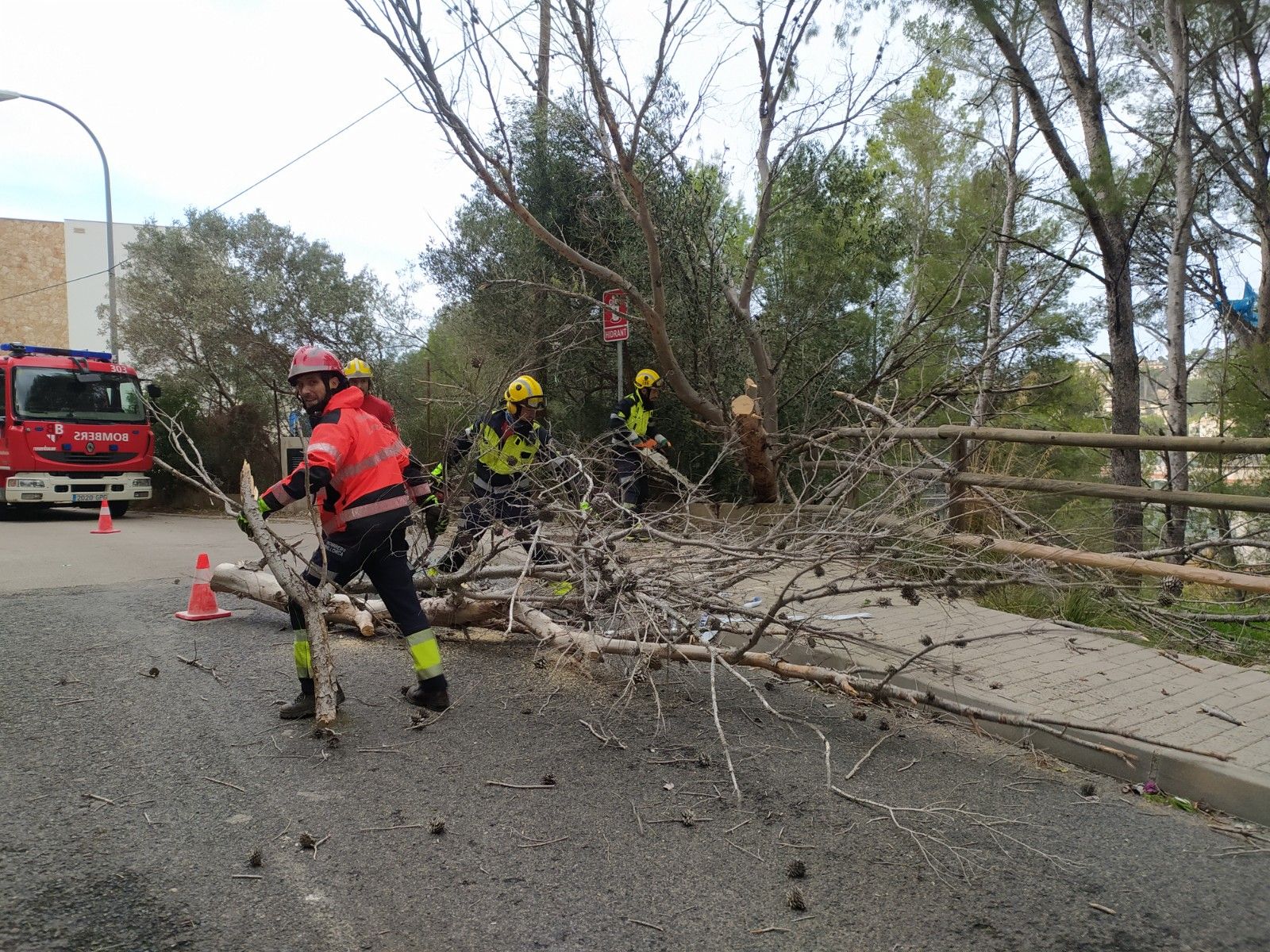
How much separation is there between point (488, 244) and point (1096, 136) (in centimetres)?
829

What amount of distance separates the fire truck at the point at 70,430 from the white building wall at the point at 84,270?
78.6 ft

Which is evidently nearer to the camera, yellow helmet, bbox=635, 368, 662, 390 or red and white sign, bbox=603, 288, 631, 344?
red and white sign, bbox=603, 288, 631, 344

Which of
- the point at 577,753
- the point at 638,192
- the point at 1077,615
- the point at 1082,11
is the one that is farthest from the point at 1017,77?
the point at 577,753

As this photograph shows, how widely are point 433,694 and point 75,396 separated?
13.4 metres

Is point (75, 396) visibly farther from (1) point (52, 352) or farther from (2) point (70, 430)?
(1) point (52, 352)

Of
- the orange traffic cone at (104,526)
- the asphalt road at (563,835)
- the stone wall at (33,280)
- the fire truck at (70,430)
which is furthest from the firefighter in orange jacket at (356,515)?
the stone wall at (33,280)

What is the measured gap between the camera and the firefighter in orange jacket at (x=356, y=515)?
167 inches

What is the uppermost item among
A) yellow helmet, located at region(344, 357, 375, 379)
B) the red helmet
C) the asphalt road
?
yellow helmet, located at region(344, 357, 375, 379)

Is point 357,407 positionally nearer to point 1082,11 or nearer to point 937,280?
point 1082,11

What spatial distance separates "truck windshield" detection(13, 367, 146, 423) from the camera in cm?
1409

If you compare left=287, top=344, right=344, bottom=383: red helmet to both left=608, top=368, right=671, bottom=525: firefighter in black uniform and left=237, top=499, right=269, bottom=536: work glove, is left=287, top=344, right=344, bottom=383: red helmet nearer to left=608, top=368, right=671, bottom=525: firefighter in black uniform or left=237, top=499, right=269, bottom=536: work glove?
left=237, top=499, right=269, bottom=536: work glove

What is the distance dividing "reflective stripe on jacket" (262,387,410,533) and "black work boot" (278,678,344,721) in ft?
2.54

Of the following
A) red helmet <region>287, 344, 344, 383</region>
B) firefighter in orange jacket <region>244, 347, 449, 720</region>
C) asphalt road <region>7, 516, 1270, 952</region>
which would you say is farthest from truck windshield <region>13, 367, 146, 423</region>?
asphalt road <region>7, 516, 1270, 952</region>

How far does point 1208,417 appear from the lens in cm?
1077
